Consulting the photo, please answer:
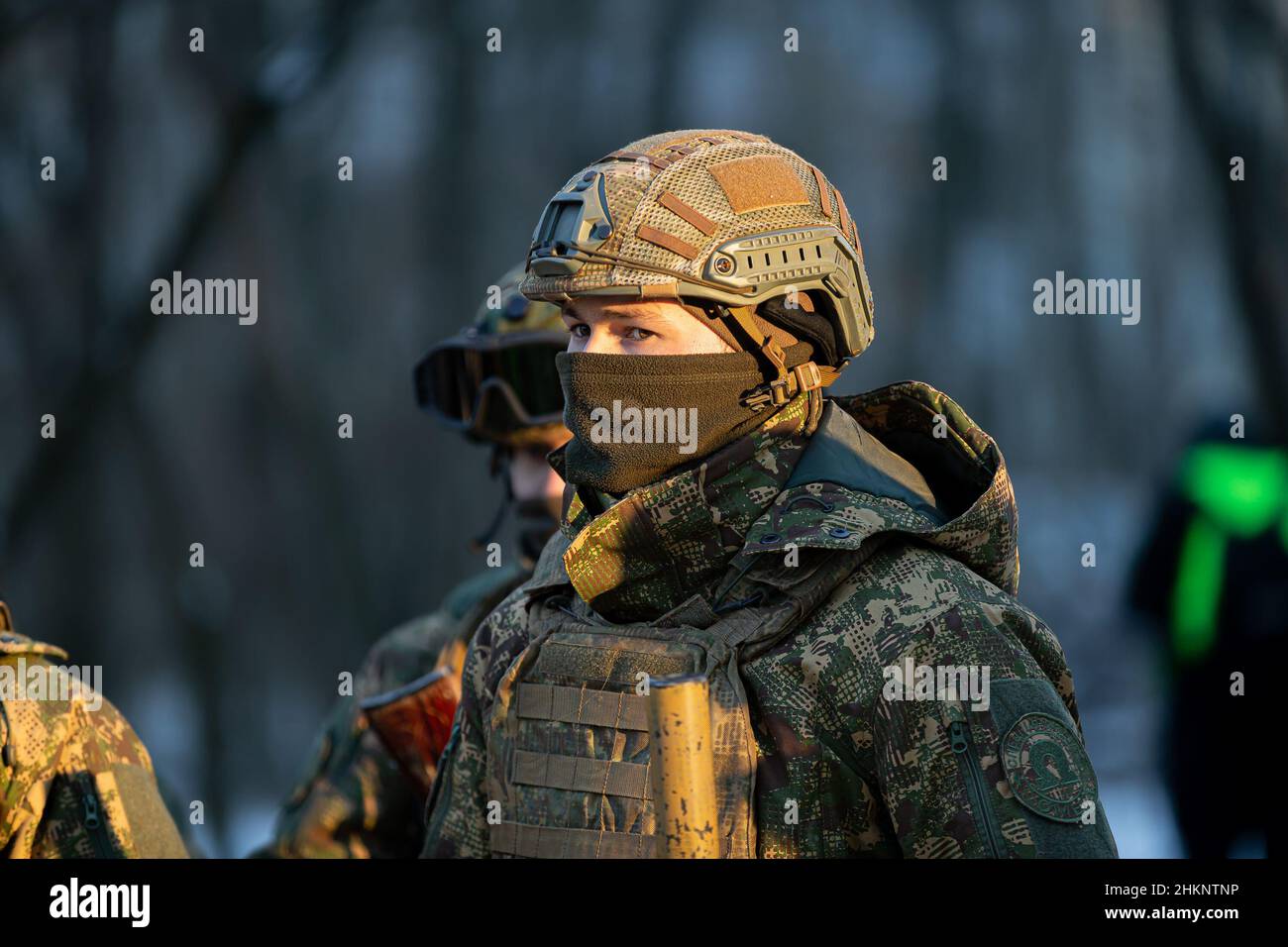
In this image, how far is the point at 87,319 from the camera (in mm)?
8227

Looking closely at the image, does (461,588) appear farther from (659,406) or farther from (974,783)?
(974,783)

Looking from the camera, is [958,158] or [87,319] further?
[87,319]

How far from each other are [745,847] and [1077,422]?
5342 mm

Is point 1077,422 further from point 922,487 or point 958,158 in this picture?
point 922,487

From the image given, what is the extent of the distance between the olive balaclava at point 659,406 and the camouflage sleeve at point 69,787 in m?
1.11

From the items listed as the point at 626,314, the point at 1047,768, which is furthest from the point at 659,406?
the point at 1047,768

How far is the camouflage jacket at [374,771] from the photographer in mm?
4516

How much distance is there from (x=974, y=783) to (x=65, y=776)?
1.66m

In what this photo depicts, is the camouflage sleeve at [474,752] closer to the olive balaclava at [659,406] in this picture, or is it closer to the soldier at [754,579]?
the soldier at [754,579]

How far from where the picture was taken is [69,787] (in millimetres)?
3086
